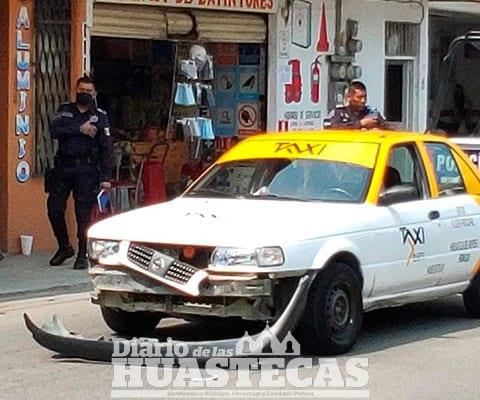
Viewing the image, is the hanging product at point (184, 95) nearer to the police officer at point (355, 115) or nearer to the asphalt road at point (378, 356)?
the police officer at point (355, 115)

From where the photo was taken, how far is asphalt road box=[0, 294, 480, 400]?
346 inches

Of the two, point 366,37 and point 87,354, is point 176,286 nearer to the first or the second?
point 87,354

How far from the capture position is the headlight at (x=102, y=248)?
9.82 metres

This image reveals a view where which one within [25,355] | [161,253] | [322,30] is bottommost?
[25,355]

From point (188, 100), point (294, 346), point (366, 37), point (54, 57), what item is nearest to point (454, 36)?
point (366, 37)

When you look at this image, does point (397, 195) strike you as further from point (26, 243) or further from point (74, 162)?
point (26, 243)

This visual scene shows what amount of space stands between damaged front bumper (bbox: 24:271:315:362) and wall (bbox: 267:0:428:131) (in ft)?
31.2

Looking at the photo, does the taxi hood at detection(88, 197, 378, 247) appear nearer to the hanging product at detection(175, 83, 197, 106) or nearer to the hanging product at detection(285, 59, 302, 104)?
the hanging product at detection(175, 83, 197, 106)

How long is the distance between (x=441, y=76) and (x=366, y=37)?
191 cm

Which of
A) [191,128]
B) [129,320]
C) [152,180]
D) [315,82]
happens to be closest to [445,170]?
[129,320]

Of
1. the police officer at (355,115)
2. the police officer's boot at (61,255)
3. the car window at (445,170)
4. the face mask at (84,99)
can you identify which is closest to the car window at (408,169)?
the car window at (445,170)

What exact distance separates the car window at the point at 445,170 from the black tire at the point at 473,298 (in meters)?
0.79

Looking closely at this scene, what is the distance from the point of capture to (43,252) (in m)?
15.6

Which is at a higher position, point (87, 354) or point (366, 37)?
point (366, 37)
